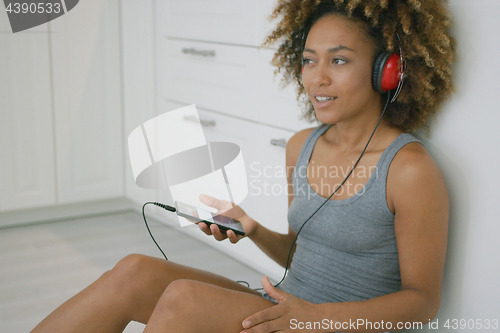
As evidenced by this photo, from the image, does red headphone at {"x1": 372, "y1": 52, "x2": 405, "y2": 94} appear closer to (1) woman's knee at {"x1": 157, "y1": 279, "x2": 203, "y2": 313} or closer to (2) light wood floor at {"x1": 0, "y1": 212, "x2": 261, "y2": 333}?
(1) woman's knee at {"x1": 157, "y1": 279, "x2": 203, "y2": 313}

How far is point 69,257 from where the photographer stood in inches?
75.1

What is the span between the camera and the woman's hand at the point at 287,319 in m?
0.84

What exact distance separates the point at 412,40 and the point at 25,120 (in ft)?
5.85

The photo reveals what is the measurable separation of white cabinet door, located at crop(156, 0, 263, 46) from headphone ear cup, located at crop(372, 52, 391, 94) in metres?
0.70

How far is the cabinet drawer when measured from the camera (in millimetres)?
1556

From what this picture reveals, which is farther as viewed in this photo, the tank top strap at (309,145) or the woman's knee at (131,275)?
the tank top strap at (309,145)

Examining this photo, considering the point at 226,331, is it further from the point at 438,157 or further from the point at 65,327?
the point at 438,157

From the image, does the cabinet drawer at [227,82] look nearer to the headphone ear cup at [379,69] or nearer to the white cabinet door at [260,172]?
the white cabinet door at [260,172]

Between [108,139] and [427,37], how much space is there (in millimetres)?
1795

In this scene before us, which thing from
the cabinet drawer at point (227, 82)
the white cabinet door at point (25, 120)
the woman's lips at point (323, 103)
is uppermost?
the woman's lips at point (323, 103)

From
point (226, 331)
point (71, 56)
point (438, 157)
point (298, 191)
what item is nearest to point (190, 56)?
point (71, 56)

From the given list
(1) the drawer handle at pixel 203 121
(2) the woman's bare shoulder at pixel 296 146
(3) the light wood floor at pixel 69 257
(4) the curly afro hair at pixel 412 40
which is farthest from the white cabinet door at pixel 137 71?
(4) the curly afro hair at pixel 412 40

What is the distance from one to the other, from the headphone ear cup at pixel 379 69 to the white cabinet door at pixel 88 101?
1.68 m

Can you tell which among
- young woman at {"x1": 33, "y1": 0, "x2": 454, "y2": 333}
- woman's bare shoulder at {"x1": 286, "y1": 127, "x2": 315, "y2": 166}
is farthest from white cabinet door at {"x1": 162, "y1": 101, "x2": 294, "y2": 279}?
young woman at {"x1": 33, "y1": 0, "x2": 454, "y2": 333}
